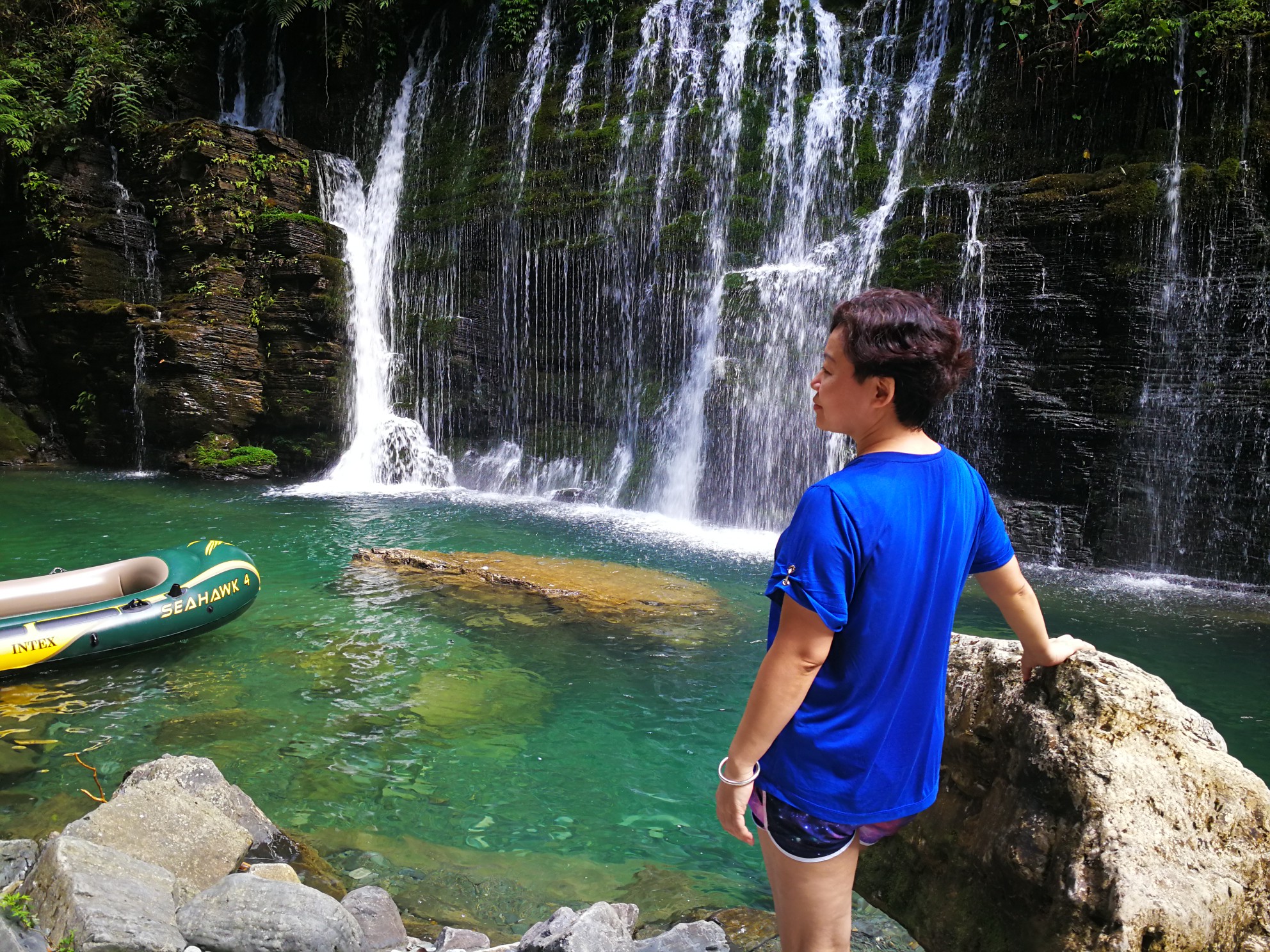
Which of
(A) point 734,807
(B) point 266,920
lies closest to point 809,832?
(A) point 734,807

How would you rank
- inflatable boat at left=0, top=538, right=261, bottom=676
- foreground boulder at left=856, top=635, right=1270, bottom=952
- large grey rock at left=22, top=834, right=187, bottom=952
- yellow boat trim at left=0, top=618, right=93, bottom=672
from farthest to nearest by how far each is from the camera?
inflatable boat at left=0, top=538, right=261, bottom=676 → yellow boat trim at left=0, top=618, right=93, bottom=672 → large grey rock at left=22, top=834, right=187, bottom=952 → foreground boulder at left=856, top=635, right=1270, bottom=952

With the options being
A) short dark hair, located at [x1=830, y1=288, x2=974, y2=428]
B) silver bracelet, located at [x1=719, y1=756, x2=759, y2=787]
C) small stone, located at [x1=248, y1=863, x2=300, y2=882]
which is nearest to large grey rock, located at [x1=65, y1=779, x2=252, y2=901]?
small stone, located at [x1=248, y1=863, x2=300, y2=882]

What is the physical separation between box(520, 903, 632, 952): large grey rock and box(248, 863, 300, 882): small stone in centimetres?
114

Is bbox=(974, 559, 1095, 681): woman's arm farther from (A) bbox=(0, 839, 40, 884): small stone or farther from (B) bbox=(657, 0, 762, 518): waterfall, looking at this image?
(B) bbox=(657, 0, 762, 518): waterfall

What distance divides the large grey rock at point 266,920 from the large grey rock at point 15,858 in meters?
0.79

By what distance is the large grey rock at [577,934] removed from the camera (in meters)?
2.64

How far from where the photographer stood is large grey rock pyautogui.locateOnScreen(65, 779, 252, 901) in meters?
3.29

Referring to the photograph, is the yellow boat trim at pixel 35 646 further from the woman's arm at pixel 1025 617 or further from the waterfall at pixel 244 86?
the waterfall at pixel 244 86

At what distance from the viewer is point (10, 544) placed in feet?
31.2

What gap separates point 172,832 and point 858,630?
3.19m

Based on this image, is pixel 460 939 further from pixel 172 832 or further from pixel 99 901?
pixel 172 832

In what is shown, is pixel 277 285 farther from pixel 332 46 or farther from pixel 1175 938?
pixel 1175 938

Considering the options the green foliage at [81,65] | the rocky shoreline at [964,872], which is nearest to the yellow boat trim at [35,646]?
the rocky shoreline at [964,872]

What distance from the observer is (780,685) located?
5.04 feet
